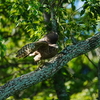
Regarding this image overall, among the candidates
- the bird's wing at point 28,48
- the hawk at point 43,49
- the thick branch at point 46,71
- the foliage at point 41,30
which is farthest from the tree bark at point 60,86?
the bird's wing at point 28,48

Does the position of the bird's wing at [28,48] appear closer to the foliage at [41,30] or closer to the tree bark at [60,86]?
the foliage at [41,30]

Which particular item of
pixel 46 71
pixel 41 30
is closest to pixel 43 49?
pixel 46 71

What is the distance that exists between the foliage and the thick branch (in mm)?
714

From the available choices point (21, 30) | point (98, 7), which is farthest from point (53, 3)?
point (21, 30)

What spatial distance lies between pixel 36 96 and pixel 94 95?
1.79m

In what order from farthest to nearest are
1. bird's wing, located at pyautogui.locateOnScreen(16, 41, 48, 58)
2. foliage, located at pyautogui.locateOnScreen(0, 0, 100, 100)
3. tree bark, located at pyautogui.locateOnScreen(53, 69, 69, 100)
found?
tree bark, located at pyautogui.locateOnScreen(53, 69, 69, 100), foliage, located at pyautogui.locateOnScreen(0, 0, 100, 100), bird's wing, located at pyautogui.locateOnScreen(16, 41, 48, 58)

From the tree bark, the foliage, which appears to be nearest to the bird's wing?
the foliage

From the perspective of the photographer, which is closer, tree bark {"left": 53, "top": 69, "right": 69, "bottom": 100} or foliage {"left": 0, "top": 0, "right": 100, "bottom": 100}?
foliage {"left": 0, "top": 0, "right": 100, "bottom": 100}

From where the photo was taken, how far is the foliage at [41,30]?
6.05 metres

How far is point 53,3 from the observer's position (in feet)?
20.2

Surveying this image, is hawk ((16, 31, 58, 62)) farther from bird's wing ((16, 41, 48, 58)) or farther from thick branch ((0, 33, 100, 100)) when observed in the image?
thick branch ((0, 33, 100, 100))

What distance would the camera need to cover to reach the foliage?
6.05 meters

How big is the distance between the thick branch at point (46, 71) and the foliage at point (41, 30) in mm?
714


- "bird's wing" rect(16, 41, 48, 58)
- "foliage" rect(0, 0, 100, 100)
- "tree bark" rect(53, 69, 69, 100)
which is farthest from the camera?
"tree bark" rect(53, 69, 69, 100)
